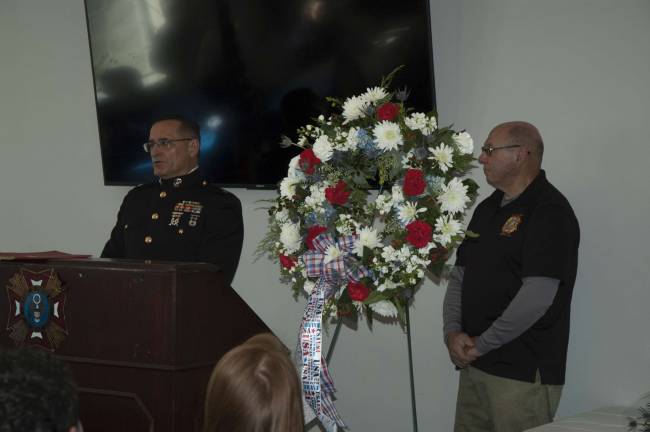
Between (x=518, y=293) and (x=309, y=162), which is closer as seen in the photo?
(x=309, y=162)

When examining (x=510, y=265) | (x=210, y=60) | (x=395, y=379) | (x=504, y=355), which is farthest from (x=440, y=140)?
(x=210, y=60)

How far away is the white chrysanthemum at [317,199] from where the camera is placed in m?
2.57

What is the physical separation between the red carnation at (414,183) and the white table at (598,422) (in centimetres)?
90

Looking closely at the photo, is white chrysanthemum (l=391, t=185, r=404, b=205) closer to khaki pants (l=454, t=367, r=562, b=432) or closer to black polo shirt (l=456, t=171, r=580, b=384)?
black polo shirt (l=456, t=171, r=580, b=384)

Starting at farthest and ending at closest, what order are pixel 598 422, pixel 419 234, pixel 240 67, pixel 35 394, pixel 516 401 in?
pixel 240 67, pixel 516 401, pixel 598 422, pixel 419 234, pixel 35 394

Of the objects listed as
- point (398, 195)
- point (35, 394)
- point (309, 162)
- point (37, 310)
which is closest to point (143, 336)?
point (37, 310)

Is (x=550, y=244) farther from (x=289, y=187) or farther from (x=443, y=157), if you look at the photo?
(x=289, y=187)

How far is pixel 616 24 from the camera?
3355 mm

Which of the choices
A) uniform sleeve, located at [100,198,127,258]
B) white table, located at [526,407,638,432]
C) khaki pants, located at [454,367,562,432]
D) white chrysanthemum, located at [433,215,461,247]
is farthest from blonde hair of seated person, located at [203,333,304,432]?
uniform sleeve, located at [100,198,127,258]

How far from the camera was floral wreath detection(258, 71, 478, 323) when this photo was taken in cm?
250

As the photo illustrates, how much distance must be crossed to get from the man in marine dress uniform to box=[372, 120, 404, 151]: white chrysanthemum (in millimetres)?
1138

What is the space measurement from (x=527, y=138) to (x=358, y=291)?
1.12 meters

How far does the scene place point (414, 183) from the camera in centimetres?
250

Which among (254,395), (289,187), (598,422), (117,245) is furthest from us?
(117,245)
